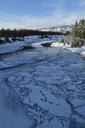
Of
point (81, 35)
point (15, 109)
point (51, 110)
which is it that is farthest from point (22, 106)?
point (81, 35)

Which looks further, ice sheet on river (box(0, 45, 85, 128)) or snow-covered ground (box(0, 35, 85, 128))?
ice sheet on river (box(0, 45, 85, 128))

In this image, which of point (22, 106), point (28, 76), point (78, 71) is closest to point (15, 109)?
point (22, 106)

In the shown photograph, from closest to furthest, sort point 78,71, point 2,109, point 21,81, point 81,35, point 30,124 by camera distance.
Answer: point 30,124, point 2,109, point 21,81, point 78,71, point 81,35

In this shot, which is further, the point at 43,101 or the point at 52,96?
the point at 52,96

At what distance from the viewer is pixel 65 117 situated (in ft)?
35.5

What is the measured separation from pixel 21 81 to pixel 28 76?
1958 mm

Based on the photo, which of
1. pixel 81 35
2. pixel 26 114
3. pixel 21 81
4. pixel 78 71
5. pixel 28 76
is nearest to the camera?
pixel 26 114

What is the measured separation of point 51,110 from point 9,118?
1.94 meters

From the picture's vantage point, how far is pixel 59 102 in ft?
42.0

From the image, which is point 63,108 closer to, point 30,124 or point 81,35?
point 30,124

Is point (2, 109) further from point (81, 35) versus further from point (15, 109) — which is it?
point (81, 35)

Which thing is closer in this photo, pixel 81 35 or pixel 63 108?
pixel 63 108

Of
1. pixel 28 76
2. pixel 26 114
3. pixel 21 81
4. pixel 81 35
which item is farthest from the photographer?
pixel 81 35

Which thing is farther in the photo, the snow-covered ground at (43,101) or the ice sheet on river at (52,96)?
the ice sheet on river at (52,96)
